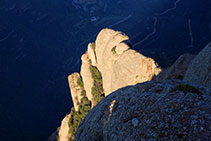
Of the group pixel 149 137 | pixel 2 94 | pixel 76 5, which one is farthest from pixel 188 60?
pixel 76 5

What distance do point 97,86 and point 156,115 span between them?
799 inches

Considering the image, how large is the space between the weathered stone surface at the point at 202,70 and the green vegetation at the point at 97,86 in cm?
1482

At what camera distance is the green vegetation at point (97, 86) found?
24.2 m

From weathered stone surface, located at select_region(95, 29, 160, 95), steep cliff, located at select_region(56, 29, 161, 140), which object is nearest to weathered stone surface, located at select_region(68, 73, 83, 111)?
steep cliff, located at select_region(56, 29, 161, 140)

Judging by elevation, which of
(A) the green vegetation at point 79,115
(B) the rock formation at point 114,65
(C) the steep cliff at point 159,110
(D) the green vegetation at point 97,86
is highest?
(C) the steep cliff at point 159,110

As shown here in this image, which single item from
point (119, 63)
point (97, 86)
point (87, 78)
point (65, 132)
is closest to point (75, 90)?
point (87, 78)

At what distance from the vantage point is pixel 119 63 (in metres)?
18.5

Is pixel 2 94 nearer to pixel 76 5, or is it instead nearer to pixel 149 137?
pixel 149 137

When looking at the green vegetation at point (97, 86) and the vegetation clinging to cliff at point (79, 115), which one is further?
the vegetation clinging to cliff at point (79, 115)

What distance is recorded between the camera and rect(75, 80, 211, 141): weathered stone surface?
447 centimetres

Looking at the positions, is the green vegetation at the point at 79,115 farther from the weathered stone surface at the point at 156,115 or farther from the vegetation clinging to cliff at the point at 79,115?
the weathered stone surface at the point at 156,115

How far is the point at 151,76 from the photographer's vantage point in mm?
15641

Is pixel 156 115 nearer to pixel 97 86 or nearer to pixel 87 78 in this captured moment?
pixel 97 86

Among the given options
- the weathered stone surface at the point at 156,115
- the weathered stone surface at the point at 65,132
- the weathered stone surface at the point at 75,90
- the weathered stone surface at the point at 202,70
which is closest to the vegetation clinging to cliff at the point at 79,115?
the weathered stone surface at the point at 65,132
